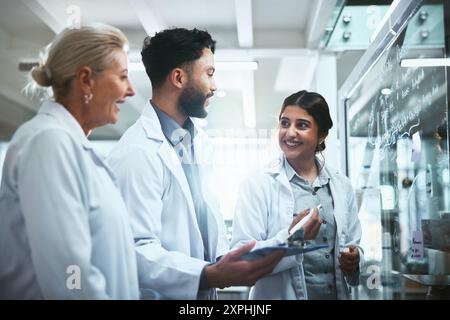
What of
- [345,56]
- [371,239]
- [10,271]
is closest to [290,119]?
[371,239]

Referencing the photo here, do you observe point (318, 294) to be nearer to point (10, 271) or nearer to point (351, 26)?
point (10, 271)

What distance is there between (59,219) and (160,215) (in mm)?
276

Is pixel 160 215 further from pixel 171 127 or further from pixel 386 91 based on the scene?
pixel 386 91

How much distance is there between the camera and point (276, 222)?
1.34 m

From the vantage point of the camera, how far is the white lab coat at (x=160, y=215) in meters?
1.23

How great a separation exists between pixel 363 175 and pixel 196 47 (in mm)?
794

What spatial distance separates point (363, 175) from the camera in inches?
71.2

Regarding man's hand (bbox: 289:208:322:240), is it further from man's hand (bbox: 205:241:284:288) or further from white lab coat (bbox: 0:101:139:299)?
white lab coat (bbox: 0:101:139:299)

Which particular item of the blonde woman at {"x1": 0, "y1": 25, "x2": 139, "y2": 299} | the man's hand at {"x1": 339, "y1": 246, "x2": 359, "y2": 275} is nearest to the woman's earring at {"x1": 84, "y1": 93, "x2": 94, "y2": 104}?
the blonde woman at {"x1": 0, "y1": 25, "x2": 139, "y2": 299}

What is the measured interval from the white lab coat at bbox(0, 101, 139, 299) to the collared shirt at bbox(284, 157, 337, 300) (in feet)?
1.53

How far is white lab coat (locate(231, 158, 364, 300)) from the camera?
133 cm

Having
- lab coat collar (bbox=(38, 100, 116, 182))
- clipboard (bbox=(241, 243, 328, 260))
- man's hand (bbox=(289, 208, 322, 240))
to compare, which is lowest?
clipboard (bbox=(241, 243, 328, 260))

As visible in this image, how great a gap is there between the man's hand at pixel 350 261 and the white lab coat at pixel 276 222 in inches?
0.6

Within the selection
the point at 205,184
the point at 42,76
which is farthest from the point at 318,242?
the point at 42,76
